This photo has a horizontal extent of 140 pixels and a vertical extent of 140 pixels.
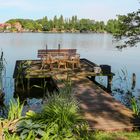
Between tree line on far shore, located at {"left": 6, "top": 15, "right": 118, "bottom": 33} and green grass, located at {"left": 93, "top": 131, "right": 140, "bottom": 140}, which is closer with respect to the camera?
green grass, located at {"left": 93, "top": 131, "right": 140, "bottom": 140}

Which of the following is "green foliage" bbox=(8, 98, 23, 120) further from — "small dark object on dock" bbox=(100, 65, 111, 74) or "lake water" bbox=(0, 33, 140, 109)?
"small dark object on dock" bbox=(100, 65, 111, 74)

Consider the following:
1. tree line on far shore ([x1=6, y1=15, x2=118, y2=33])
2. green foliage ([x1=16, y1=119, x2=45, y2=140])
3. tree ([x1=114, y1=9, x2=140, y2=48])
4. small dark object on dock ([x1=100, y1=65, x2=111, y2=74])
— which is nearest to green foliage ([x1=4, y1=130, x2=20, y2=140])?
green foliage ([x1=16, y1=119, x2=45, y2=140])

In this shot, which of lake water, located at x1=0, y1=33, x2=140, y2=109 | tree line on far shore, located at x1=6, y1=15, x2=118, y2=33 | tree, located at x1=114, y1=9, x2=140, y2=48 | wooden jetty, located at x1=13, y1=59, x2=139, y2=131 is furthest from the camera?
tree line on far shore, located at x1=6, y1=15, x2=118, y2=33

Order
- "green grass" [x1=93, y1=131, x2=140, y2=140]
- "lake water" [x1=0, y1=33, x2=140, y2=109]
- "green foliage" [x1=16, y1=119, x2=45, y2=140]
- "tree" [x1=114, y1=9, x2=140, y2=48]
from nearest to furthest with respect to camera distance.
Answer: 1. "green foliage" [x1=16, y1=119, x2=45, y2=140]
2. "green grass" [x1=93, y1=131, x2=140, y2=140]
3. "tree" [x1=114, y1=9, x2=140, y2=48]
4. "lake water" [x1=0, y1=33, x2=140, y2=109]

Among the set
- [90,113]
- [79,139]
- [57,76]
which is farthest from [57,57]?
[79,139]

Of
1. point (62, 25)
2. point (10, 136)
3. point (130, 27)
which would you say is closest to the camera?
point (10, 136)

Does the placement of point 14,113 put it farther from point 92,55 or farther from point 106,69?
point 92,55

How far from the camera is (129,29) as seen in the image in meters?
16.5

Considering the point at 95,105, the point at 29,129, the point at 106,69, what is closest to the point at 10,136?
the point at 29,129

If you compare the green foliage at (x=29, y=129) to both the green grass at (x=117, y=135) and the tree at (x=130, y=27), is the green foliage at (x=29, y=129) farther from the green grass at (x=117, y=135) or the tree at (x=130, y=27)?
the tree at (x=130, y=27)

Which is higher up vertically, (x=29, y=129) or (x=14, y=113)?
(x=29, y=129)

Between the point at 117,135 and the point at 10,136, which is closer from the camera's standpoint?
the point at 10,136

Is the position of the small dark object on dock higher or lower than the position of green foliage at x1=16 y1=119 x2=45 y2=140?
lower

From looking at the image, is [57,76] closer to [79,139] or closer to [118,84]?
[118,84]
